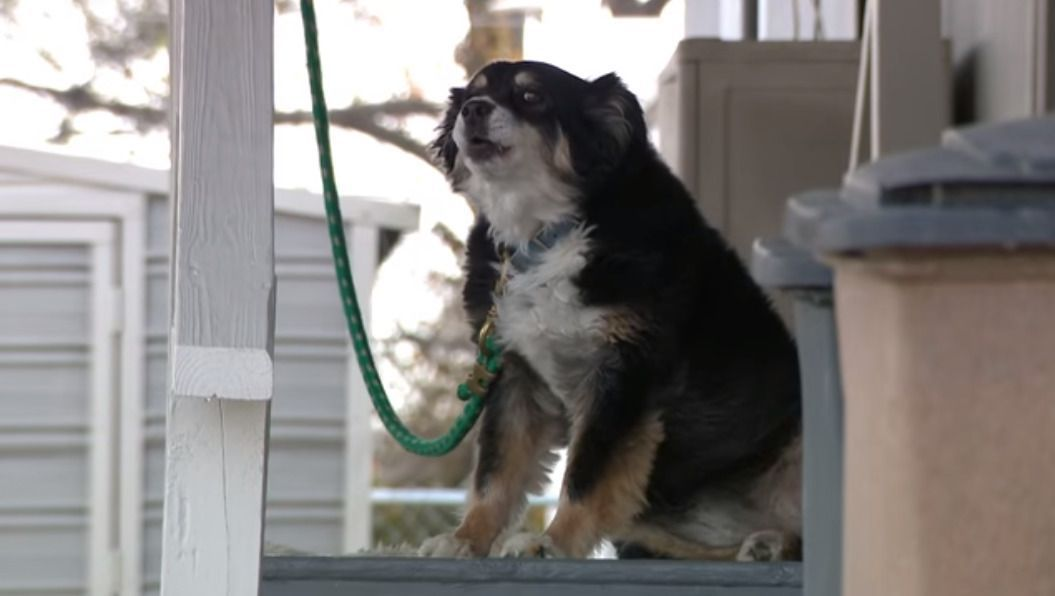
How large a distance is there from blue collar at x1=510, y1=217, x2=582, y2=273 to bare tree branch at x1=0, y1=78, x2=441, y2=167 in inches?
339

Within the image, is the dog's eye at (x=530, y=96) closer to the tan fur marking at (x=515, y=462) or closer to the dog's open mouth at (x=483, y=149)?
the dog's open mouth at (x=483, y=149)

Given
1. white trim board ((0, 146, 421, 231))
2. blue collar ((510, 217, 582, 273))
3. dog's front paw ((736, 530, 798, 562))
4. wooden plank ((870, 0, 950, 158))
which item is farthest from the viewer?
white trim board ((0, 146, 421, 231))

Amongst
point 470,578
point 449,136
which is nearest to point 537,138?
point 449,136

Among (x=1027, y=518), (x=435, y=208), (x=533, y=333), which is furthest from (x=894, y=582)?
(x=435, y=208)

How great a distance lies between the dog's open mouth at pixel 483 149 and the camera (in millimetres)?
3787

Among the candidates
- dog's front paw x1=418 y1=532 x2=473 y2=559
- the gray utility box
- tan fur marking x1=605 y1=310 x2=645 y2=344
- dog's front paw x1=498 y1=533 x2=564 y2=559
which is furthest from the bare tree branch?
dog's front paw x1=498 y1=533 x2=564 y2=559

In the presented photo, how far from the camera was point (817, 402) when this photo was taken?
169 centimetres

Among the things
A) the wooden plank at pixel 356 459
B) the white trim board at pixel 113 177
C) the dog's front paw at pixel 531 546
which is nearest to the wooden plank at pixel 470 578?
the dog's front paw at pixel 531 546

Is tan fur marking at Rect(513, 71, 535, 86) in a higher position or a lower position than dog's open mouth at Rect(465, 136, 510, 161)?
higher

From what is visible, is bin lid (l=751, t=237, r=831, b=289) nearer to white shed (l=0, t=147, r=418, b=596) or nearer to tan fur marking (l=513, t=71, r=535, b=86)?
tan fur marking (l=513, t=71, r=535, b=86)

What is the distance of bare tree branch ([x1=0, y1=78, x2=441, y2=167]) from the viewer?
12.3 metres

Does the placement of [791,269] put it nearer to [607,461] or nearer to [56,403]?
[607,461]

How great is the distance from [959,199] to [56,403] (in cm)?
663

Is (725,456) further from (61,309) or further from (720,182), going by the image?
(61,309)
